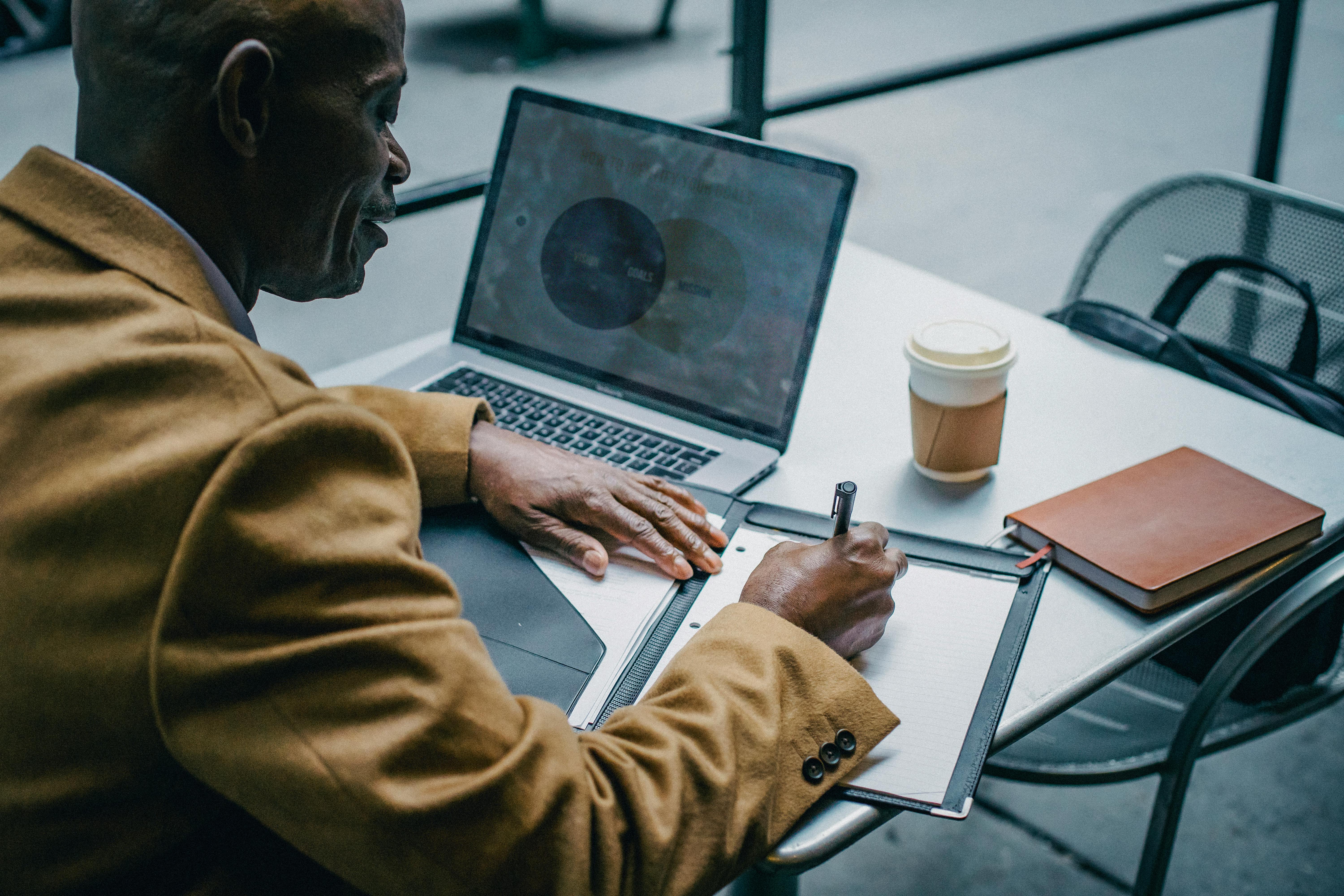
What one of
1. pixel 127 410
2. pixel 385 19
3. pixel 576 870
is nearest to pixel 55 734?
pixel 127 410

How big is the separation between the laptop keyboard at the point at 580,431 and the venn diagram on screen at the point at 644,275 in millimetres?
100

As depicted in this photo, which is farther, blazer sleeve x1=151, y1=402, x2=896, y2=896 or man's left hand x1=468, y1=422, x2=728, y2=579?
man's left hand x1=468, y1=422, x2=728, y2=579

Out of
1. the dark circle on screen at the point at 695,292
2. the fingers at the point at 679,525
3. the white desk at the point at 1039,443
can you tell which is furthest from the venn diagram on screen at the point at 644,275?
the fingers at the point at 679,525

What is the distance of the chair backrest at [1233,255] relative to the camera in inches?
55.2

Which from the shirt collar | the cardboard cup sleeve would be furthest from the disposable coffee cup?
the shirt collar

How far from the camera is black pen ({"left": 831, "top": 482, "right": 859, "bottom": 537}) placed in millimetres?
808

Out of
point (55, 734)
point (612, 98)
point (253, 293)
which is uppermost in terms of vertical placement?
point (253, 293)

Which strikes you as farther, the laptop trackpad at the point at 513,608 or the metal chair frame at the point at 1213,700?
the metal chair frame at the point at 1213,700

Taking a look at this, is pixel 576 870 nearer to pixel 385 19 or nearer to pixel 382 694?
pixel 382 694

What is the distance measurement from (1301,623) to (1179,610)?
1.13ft

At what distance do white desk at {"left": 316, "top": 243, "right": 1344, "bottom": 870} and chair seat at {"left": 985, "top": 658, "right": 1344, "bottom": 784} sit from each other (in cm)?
24

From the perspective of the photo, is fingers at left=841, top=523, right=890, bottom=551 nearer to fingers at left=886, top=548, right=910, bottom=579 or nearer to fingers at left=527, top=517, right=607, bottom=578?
fingers at left=886, top=548, right=910, bottom=579

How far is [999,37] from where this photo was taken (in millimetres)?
5992

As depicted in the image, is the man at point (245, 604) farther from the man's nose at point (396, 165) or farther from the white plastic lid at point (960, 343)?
the white plastic lid at point (960, 343)
